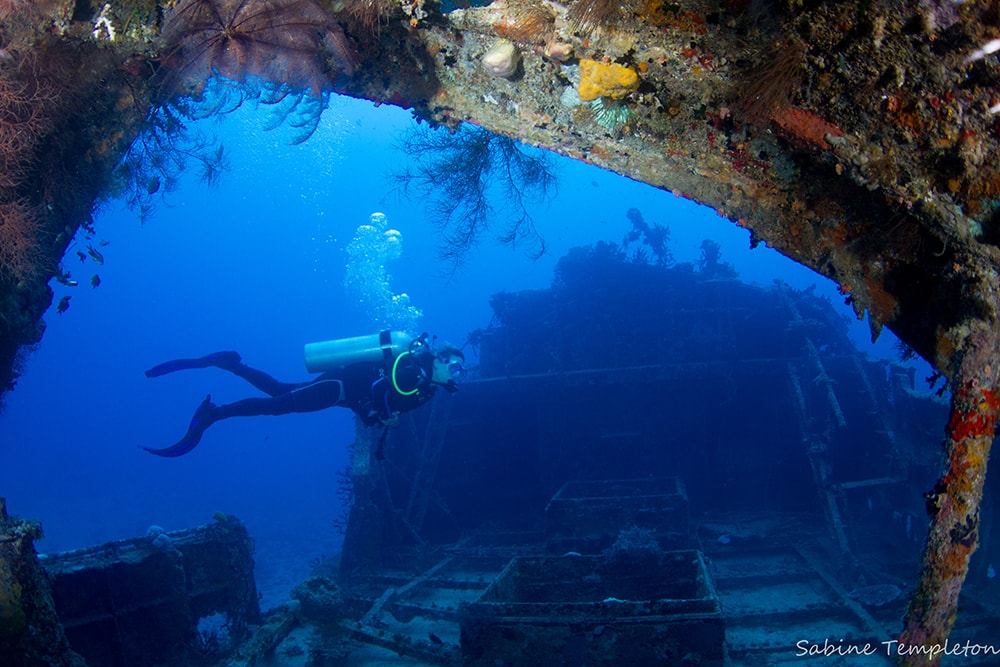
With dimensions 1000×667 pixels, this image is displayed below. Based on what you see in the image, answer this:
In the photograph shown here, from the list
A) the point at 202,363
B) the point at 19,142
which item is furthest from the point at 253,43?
the point at 202,363

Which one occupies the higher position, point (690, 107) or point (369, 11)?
point (369, 11)

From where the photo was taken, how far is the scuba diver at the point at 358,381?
8211 mm

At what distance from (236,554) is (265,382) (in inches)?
143

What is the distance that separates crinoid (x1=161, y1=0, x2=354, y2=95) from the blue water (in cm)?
4911

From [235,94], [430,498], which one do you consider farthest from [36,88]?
[430,498]

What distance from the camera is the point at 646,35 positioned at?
251 cm

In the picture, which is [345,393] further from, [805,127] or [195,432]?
[805,127]

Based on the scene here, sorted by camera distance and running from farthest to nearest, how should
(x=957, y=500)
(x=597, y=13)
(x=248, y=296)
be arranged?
(x=248, y=296), (x=597, y=13), (x=957, y=500)

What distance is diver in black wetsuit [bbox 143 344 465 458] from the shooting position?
8180mm

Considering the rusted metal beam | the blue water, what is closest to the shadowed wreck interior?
the rusted metal beam

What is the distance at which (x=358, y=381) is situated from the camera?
9.08 metres

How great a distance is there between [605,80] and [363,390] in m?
7.53

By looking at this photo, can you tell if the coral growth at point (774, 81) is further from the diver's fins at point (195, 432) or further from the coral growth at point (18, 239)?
the diver's fins at point (195, 432)

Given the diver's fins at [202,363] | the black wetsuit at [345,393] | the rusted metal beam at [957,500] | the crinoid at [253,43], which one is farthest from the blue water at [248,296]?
the rusted metal beam at [957,500]
